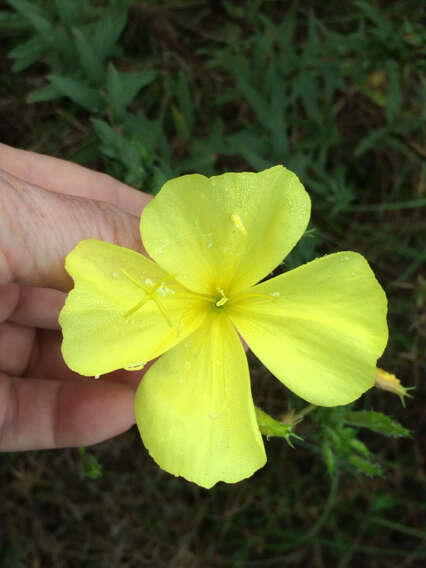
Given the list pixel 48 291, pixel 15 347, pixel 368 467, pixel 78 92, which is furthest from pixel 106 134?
pixel 368 467

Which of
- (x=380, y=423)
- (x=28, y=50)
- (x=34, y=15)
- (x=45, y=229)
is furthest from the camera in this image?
(x=28, y=50)

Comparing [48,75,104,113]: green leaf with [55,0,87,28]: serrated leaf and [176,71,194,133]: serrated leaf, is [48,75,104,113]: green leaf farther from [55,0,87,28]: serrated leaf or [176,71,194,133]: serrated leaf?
[176,71,194,133]: serrated leaf

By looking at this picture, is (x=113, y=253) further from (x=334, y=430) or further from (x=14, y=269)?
(x=334, y=430)

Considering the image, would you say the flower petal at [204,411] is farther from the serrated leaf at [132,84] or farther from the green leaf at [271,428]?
the serrated leaf at [132,84]

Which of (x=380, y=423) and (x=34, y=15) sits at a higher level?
(x=34, y=15)

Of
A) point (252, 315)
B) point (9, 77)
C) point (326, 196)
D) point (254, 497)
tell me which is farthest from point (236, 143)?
point (254, 497)

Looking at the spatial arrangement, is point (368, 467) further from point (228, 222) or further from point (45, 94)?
point (45, 94)
